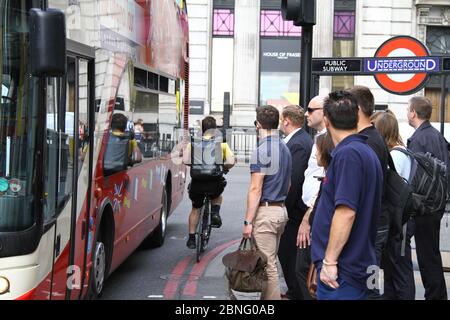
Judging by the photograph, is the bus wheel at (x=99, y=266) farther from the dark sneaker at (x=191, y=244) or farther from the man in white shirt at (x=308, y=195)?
the dark sneaker at (x=191, y=244)

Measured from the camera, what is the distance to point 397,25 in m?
28.9

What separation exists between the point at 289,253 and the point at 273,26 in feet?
76.9

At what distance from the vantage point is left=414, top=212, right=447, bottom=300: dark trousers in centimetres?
614

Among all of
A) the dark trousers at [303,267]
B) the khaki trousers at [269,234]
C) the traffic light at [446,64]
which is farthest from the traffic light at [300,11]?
the dark trousers at [303,267]

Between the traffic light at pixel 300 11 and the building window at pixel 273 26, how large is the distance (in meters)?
22.7

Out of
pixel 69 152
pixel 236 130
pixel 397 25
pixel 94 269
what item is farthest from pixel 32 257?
pixel 397 25

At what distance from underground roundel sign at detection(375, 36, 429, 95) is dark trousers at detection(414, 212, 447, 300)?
6.30ft

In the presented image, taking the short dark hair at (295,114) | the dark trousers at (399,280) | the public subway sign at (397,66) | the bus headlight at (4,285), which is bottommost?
the dark trousers at (399,280)

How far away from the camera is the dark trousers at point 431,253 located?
6.14 meters

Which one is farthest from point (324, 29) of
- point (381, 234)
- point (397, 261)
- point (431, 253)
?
point (381, 234)

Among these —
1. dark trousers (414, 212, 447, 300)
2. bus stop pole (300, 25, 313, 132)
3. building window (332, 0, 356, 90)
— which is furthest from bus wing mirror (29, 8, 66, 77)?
building window (332, 0, 356, 90)

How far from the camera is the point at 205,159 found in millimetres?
8555

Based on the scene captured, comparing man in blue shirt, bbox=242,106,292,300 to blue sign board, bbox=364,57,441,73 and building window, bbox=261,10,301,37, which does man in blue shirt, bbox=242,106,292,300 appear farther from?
building window, bbox=261,10,301,37

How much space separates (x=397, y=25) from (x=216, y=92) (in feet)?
27.7
